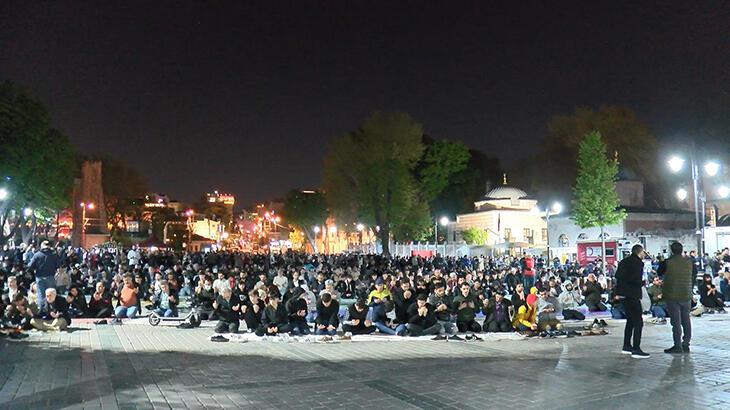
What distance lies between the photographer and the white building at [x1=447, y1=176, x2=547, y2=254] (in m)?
61.7

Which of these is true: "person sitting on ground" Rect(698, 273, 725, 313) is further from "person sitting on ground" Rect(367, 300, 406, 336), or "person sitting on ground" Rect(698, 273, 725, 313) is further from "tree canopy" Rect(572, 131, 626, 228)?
"tree canopy" Rect(572, 131, 626, 228)

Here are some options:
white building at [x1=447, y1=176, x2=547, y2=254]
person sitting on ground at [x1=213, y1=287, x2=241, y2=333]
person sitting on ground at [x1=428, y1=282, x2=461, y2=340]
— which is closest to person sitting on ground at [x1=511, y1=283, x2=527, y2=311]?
person sitting on ground at [x1=428, y1=282, x2=461, y2=340]

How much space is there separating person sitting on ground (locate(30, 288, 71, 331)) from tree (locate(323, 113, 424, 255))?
119 ft

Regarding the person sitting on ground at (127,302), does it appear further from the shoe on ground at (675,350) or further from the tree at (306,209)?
the tree at (306,209)

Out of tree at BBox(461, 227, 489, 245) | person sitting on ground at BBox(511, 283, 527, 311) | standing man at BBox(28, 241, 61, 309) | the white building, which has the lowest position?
person sitting on ground at BBox(511, 283, 527, 311)

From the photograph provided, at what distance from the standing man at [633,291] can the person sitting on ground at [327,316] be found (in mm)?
6126

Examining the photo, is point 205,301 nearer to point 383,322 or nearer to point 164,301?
point 164,301

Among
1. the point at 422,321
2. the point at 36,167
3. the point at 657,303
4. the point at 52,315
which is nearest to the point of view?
the point at 422,321

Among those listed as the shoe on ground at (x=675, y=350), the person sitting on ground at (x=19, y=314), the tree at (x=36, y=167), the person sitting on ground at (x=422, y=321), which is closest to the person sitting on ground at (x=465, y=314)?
the person sitting on ground at (x=422, y=321)

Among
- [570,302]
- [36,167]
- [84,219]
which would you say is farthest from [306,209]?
[570,302]

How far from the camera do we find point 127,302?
17.5 metres

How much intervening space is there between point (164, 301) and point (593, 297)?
1261 cm

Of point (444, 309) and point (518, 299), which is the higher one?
point (518, 299)

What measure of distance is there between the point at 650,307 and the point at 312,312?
8.98 metres
